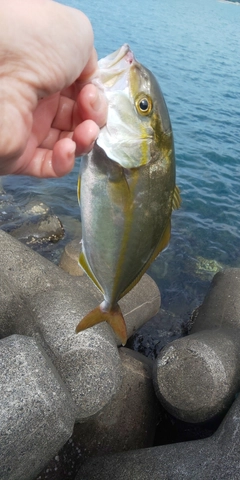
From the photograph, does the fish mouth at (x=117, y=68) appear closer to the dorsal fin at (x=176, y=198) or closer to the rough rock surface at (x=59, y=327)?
the dorsal fin at (x=176, y=198)

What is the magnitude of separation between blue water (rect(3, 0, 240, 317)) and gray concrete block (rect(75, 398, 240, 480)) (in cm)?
376

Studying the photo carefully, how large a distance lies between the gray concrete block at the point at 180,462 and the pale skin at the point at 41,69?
2898mm

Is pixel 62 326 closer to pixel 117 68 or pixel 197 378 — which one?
pixel 197 378

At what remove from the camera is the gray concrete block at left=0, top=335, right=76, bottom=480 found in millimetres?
3348

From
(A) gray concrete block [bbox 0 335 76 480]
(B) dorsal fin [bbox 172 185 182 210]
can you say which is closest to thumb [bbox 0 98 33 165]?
(B) dorsal fin [bbox 172 185 182 210]

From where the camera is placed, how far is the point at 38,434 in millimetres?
3463

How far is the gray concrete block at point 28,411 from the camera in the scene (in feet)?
11.0

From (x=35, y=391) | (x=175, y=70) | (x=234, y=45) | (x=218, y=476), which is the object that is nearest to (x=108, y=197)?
(x=35, y=391)

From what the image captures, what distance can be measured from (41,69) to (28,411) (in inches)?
103

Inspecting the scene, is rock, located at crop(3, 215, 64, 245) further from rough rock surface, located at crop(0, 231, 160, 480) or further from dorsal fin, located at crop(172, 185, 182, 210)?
dorsal fin, located at crop(172, 185, 182, 210)

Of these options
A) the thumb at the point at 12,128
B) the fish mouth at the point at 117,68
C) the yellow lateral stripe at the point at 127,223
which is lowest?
the yellow lateral stripe at the point at 127,223

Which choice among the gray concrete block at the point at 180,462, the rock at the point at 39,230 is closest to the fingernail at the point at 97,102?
the gray concrete block at the point at 180,462

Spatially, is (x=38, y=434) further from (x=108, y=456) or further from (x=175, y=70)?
(x=175, y=70)

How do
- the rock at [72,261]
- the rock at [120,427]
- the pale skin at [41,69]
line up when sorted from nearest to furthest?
the pale skin at [41,69], the rock at [120,427], the rock at [72,261]
